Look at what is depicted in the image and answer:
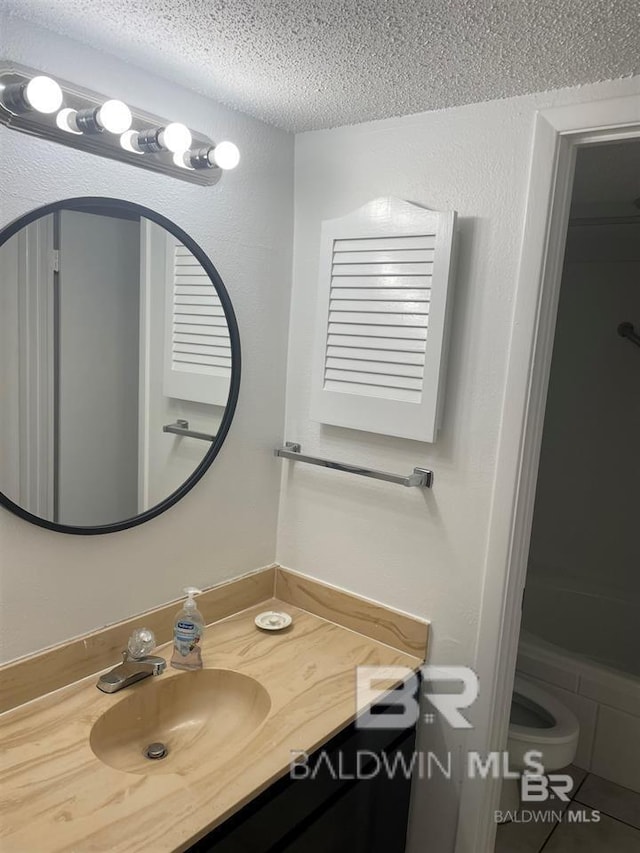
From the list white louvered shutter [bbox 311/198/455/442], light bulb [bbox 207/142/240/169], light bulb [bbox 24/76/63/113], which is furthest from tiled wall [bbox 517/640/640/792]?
light bulb [bbox 24/76/63/113]

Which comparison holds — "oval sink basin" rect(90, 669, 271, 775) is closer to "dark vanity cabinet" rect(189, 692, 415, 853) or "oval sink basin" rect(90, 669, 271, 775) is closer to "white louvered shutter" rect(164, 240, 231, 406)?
"dark vanity cabinet" rect(189, 692, 415, 853)

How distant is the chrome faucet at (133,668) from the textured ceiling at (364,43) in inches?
46.8

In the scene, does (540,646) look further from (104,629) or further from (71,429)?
(71,429)

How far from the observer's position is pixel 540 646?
240 centimetres

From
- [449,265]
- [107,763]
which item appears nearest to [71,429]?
[107,763]

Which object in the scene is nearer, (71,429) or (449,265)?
(71,429)

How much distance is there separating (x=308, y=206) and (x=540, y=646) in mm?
1784

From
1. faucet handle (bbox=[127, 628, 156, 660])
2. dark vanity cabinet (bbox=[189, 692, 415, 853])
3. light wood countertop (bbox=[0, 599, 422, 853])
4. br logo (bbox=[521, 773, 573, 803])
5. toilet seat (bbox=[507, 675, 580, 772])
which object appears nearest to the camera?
light wood countertop (bbox=[0, 599, 422, 853])

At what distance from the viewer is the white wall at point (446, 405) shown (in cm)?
141

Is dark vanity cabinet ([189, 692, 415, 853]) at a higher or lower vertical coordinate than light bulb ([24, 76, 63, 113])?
lower

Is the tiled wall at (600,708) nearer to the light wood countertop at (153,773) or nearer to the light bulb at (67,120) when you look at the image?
the light wood countertop at (153,773)

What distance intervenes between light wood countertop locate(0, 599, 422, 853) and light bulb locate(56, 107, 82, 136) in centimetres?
110

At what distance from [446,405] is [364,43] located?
76 centimetres

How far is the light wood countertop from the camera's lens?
0.99 metres
